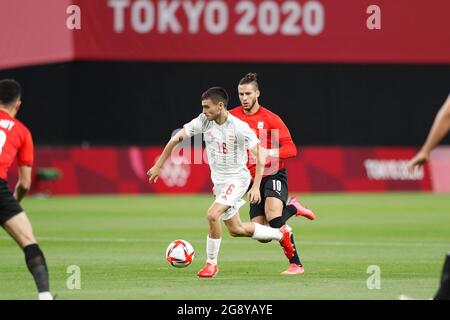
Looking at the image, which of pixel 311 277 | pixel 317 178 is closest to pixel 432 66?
pixel 317 178

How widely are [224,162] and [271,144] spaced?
3.70 ft

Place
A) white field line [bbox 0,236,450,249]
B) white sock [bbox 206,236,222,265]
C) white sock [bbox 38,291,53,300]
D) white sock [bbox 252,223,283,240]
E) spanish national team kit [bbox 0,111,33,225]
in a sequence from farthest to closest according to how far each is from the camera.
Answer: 1. white field line [bbox 0,236,450,249]
2. white sock [bbox 252,223,283,240]
3. white sock [bbox 206,236,222,265]
4. spanish national team kit [bbox 0,111,33,225]
5. white sock [bbox 38,291,53,300]

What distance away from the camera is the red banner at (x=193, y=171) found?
3200 centimetres

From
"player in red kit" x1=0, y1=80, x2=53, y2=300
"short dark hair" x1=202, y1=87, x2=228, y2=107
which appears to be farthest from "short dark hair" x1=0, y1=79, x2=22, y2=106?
"short dark hair" x1=202, y1=87, x2=228, y2=107

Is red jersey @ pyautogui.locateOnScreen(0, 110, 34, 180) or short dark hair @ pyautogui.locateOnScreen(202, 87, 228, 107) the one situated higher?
short dark hair @ pyautogui.locateOnScreen(202, 87, 228, 107)

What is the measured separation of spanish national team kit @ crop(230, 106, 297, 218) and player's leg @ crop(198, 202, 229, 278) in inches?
42.3

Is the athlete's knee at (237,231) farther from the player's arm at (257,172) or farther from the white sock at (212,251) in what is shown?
the player's arm at (257,172)

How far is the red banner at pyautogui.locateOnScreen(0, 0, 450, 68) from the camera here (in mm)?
32125

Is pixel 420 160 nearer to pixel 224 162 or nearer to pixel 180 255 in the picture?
pixel 224 162

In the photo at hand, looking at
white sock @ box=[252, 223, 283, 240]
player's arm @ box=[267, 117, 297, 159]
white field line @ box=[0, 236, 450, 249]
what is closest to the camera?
white sock @ box=[252, 223, 283, 240]

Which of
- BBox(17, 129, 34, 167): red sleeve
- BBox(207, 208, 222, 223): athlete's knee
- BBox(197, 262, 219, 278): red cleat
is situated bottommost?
BBox(197, 262, 219, 278): red cleat

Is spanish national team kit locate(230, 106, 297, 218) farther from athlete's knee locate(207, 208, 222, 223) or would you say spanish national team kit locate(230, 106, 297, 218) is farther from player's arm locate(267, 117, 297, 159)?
athlete's knee locate(207, 208, 222, 223)

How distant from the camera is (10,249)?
17.6 meters

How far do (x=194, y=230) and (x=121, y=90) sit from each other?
13736mm
